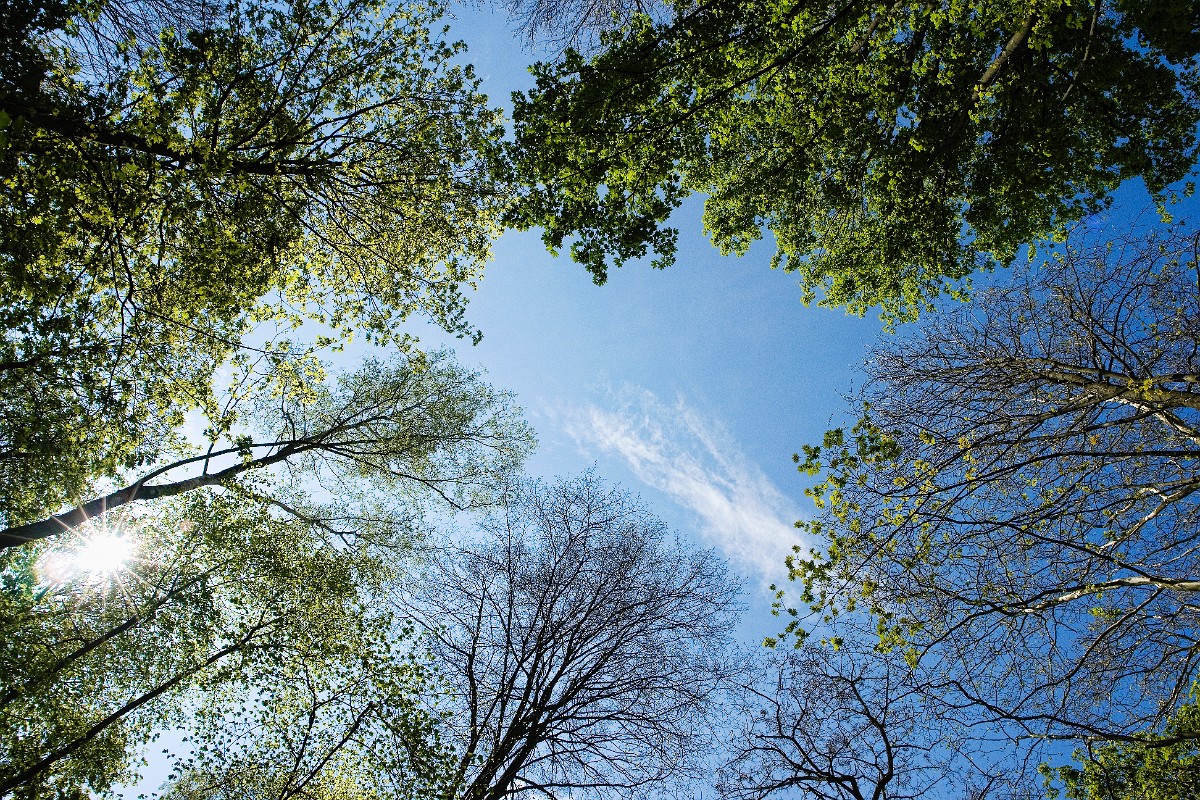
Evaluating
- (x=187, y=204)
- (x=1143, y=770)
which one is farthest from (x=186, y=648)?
(x=1143, y=770)

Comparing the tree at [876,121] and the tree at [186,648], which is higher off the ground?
the tree at [876,121]

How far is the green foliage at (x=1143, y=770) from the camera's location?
18.8 feet

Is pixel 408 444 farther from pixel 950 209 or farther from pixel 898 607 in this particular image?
pixel 950 209

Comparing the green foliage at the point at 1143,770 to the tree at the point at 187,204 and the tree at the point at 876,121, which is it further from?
the tree at the point at 187,204

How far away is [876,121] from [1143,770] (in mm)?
9868

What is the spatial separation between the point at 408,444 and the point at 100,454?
6.35 meters

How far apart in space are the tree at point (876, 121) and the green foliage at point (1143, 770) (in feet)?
25.3

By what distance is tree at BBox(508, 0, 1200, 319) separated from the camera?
665 centimetres

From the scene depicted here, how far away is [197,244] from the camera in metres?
7.73

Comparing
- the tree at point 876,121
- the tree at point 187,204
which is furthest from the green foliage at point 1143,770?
the tree at point 187,204

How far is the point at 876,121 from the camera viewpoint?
9.12 metres

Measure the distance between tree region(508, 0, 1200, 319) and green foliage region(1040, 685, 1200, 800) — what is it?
7.72 m

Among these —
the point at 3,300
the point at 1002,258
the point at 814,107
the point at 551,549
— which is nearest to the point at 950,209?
the point at 1002,258

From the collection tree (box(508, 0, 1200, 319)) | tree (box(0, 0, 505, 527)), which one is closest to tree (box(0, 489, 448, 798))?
tree (box(0, 0, 505, 527))
